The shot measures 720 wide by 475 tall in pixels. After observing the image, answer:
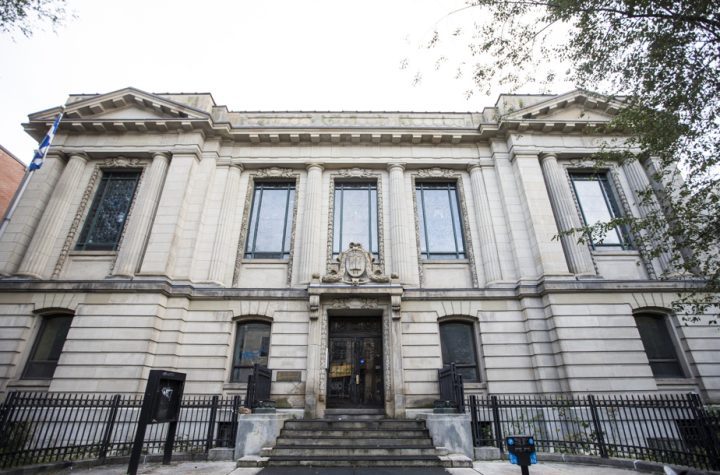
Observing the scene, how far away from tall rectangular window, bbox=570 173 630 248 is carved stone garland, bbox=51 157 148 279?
20.0 metres

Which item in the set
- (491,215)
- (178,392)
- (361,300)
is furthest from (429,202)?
(178,392)

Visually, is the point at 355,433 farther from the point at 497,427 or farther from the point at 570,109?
the point at 570,109

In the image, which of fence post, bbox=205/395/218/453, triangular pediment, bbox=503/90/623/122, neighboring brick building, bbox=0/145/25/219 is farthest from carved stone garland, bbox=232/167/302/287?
neighboring brick building, bbox=0/145/25/219

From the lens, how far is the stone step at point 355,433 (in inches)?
394

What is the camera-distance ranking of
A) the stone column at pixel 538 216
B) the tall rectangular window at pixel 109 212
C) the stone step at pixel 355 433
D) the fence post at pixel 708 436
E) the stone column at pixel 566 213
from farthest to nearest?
the tall rectangular window at pixel 109 212
the stone column at pixel 566 213
the stone column at pixel 538 216
the stone step at pixel 355 433
the fence post at pixel 708 436

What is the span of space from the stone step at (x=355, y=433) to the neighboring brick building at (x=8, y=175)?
74.1 ft

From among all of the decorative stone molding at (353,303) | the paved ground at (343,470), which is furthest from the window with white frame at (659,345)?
the decorative stone molding at (353,303)

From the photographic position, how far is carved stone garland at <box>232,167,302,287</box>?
15.0 meters

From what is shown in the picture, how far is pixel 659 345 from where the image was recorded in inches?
523

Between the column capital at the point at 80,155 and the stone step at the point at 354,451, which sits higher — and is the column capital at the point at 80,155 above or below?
above

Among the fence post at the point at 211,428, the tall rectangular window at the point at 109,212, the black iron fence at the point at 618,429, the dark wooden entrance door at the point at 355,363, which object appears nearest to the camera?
the black iron fence at the point at 618,429

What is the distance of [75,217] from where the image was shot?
15.3 metres

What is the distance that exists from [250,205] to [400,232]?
23.2 feet

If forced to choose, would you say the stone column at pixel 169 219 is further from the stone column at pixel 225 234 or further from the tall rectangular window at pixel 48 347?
the tall rectangular window at pixel 48 347
